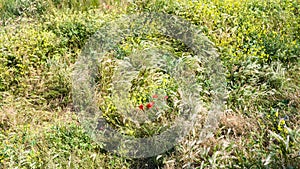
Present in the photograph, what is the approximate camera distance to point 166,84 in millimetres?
4238

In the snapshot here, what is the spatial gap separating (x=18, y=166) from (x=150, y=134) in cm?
126

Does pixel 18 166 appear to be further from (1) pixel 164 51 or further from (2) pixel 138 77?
(1) pixel 164 51

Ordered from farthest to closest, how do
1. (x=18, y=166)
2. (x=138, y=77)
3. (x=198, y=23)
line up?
(x=198, y=23), (x=138, y=77), (x=18, y=166)

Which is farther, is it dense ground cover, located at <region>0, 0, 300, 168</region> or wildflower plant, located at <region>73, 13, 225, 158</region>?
wildflower plant, located at <region>73, 13, 225, 158</region>

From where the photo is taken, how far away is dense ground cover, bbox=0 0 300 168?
11.7 ft

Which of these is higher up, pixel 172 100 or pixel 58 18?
pixel 58 18

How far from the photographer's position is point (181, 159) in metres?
3.53

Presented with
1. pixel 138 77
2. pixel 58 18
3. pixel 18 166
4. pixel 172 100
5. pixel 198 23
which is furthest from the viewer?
pixel 58 18

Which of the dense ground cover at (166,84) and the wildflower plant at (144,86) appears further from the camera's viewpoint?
the wildflower plant at (144,86)

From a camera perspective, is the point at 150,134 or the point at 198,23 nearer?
the point at 150,134

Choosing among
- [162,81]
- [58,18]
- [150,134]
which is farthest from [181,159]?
[58,18]

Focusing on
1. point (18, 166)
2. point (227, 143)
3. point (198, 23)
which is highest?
point (198, 23)

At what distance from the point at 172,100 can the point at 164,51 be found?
84 cm

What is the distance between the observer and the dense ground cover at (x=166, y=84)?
140 inches
